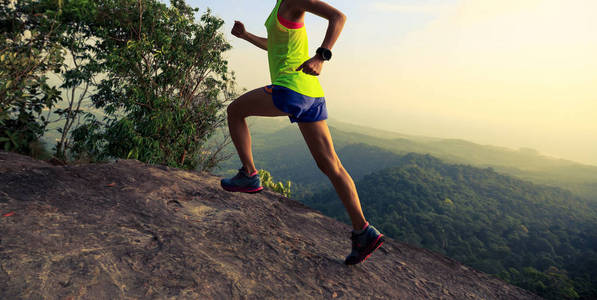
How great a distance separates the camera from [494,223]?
62.9 meters

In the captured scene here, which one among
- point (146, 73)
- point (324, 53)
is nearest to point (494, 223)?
point (146, 73)

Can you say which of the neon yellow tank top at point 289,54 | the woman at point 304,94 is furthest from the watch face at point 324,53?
the neon yellow tank top at point 289,54

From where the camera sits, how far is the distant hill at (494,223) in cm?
4203

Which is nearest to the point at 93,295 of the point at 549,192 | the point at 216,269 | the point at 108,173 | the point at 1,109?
Answer: the point at 216,269

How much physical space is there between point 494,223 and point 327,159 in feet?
248

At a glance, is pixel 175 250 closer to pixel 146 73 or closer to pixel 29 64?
pixel 29 64

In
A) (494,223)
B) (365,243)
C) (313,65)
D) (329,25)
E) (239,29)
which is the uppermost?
(239,29)

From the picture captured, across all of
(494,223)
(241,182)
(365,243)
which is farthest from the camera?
(494,223)

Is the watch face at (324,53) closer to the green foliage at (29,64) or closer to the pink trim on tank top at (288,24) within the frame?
the pink trim on tank top at (288,24)

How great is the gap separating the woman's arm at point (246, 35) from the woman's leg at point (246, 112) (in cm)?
65

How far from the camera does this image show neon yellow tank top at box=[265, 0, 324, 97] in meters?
1.89

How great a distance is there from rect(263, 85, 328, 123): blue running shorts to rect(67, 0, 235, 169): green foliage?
5.59 meters

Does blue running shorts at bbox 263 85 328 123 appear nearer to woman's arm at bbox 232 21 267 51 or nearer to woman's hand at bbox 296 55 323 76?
woman's hand at bbox 296 55 323 76

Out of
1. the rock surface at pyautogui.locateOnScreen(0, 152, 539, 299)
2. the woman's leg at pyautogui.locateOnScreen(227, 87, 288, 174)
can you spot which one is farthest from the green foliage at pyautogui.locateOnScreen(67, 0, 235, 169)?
the woman's leg at pyautogui.locateOnScreen(227, 87, 288, 174)
